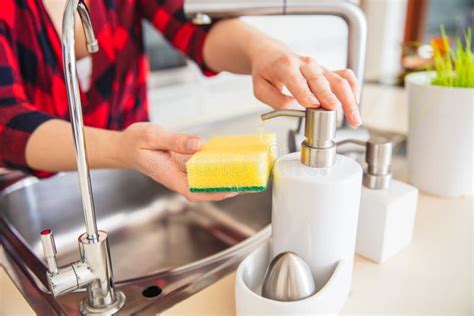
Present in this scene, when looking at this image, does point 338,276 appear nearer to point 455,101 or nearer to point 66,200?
point 455,101

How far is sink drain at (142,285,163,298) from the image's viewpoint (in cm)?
52

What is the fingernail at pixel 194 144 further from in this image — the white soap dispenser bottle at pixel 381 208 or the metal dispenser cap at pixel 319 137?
the white soap dispenser bottle at pixel 381 208

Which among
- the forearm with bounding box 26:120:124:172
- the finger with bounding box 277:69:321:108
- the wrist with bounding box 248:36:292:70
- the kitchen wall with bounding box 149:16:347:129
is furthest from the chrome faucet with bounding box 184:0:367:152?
the kitchen wall with bounding box 149:16:347:129

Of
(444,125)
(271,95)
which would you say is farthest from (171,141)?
(444,125)

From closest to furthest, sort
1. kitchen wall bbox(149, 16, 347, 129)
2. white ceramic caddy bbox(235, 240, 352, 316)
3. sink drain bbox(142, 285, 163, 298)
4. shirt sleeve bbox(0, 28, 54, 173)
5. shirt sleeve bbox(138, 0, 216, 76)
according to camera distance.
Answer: white ceramic caddy bbox(235, 240, 352, 316) < sink drain bbox(142, 285, 163, 298) < shirt sleeve bbox(0, 28, 54, 173) < shirt sleeve bbox(138, 0, 216, 76) < kitchen wall bbox(149, 16, 347, 129)

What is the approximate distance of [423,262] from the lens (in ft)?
1.89

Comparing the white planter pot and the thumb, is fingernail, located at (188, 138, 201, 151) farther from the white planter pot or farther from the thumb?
the white planter pot

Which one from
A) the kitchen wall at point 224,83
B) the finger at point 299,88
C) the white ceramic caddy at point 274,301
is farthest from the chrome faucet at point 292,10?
the kitchen wall at point 224,83

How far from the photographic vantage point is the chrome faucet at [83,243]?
410mm

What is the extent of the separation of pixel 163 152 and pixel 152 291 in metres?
0.18

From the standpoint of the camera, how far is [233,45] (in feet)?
2.62

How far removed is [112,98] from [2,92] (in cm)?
31

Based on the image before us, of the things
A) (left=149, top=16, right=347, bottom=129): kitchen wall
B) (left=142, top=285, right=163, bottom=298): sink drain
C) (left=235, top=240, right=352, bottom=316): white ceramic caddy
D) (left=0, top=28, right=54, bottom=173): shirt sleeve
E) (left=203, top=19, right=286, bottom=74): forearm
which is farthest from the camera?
(left=149, top=16, right=347, bottom=129): kitchen wall

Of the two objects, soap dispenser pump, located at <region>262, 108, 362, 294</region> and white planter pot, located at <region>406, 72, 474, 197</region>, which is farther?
white planter pot, located at <region>406, 72, 474, 197</region>
